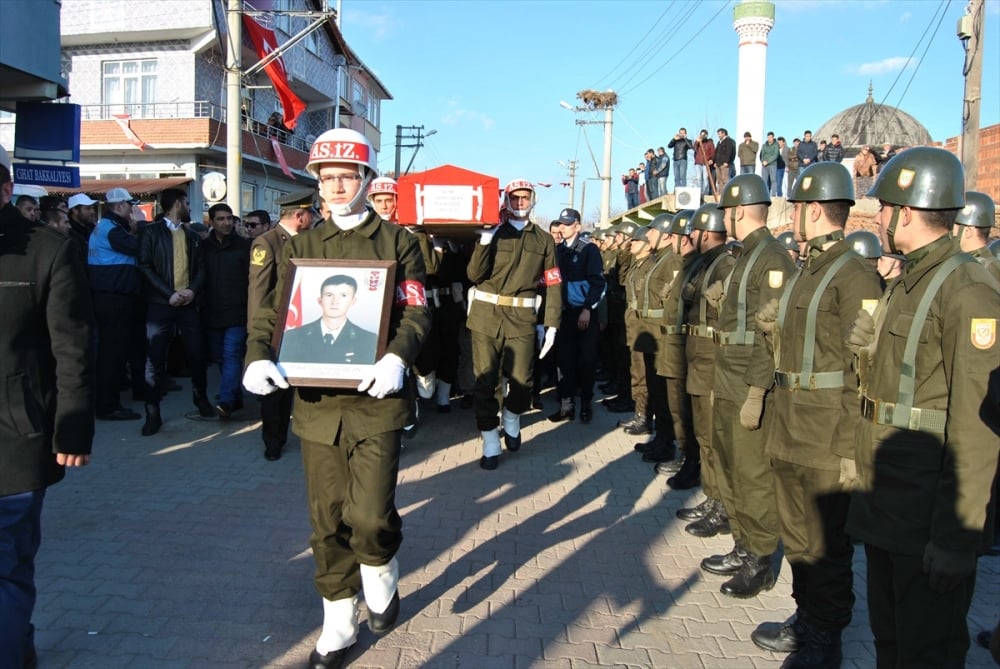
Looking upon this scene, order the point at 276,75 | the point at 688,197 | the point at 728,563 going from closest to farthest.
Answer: the point at 728,563 → the point at 688,197 → the point at 276,75

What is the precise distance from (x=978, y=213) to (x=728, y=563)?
333 cm

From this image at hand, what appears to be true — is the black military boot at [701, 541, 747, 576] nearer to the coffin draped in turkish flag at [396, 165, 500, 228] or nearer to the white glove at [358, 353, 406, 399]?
the white glove at [358, 353, 406, 399]

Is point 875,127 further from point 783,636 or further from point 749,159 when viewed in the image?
point 783,636

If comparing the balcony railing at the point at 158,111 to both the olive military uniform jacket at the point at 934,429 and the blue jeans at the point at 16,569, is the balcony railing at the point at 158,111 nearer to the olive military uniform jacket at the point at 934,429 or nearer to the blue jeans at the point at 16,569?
the blue jeans at the point at 16,569

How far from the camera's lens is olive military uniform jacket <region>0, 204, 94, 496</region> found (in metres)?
2.90

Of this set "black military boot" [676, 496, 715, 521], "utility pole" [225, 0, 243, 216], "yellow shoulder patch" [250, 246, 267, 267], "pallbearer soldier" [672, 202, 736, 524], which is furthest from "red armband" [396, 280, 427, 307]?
"utility pole" [225, 0, 243, 216]

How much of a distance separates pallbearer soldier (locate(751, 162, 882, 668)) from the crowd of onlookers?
47.4ft

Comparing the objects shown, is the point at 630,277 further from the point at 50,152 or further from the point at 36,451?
the point at 50,152

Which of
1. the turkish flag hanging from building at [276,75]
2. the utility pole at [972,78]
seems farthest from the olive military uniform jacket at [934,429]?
the turkish flag hanging from building at [276,75]

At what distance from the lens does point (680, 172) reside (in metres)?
22.9

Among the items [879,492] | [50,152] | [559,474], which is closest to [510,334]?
[559,474]

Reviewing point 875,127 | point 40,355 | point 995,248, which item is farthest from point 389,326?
point 875,127

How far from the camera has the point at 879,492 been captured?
2803 mm

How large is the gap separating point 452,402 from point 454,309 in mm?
1547
